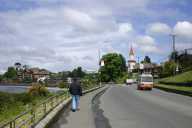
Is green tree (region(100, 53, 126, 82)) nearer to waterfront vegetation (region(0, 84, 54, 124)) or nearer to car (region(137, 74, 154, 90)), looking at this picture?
car (region(137, 74, 154, 90))

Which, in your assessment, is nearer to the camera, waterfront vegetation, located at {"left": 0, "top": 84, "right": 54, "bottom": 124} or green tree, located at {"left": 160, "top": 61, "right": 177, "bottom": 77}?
waterfront vegetation, located at {"left": 0, "top": 84, "right": 54, "bottom": 124}

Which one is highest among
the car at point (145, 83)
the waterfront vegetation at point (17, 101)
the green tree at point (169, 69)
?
the green tree at point (169, 69)

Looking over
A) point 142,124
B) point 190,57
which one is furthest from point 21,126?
point 190,57

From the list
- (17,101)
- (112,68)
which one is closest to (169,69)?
(112,68)

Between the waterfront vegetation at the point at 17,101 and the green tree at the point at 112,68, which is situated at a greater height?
the green tree at the point at 112,68

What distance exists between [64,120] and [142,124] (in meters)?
3.89

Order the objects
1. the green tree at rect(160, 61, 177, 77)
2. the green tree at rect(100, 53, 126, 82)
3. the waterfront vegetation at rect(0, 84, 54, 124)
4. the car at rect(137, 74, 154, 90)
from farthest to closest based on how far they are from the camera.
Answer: the green tree at rect(100, 53, 126, 82), the green tree at rect(160, 61, 177, 77), the car at rect(137, 74, 154, 90), the waterfront vegetation at rect(0, 84, 54, 124)

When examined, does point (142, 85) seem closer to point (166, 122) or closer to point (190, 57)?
point (190, 57)

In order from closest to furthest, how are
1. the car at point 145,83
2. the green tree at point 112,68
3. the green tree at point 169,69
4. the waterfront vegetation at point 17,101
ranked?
the waterfront vegetation at point 17,101 → the car at point 145,83 → the green tree at point 169,69 → the green tree at point 112,68

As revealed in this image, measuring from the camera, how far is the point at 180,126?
50.4 ft

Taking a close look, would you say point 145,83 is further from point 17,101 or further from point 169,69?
point 169,69

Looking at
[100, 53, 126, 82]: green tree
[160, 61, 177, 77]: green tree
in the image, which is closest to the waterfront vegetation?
[160, 61, 177, 77]: green tree

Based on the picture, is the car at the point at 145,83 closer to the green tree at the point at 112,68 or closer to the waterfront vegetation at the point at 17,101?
the waterfront vegetation at the point at 17,101

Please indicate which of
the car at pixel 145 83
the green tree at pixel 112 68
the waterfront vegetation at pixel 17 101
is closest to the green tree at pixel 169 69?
the car at pixel 145 83
